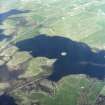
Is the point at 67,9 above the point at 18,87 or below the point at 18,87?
below

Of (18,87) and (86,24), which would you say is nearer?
(18,87)

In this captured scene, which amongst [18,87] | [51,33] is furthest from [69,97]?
[51,33]

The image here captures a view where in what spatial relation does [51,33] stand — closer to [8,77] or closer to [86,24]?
[86,24]

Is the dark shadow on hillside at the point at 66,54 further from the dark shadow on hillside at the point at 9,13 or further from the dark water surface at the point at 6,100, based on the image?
the dark shadow on hillside at the point at 9,13

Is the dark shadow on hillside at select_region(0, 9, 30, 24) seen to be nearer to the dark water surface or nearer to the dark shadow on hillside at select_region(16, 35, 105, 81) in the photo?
the dark shadow on hillside at select_region(16, 35, 105, 81)

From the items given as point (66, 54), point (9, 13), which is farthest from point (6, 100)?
point (9, 13)

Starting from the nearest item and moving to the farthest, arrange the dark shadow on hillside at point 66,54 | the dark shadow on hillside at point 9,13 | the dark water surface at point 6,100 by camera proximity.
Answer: the dark water surface at point 6,100 < the dark shadow on hillside at point 66,54 < the dark shadow on hillside at point 9,13

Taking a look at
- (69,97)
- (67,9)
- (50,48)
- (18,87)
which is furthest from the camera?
(67,9)

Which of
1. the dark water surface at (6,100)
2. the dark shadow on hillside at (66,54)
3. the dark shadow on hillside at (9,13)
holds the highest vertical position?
the dark water surface at (6,100)

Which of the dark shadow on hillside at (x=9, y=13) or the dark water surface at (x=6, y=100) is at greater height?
the dark water surface at (x=6, y=100)

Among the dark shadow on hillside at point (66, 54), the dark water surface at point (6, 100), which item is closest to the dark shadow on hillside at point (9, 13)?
the dark shadow on hillside at point (66, 54)
